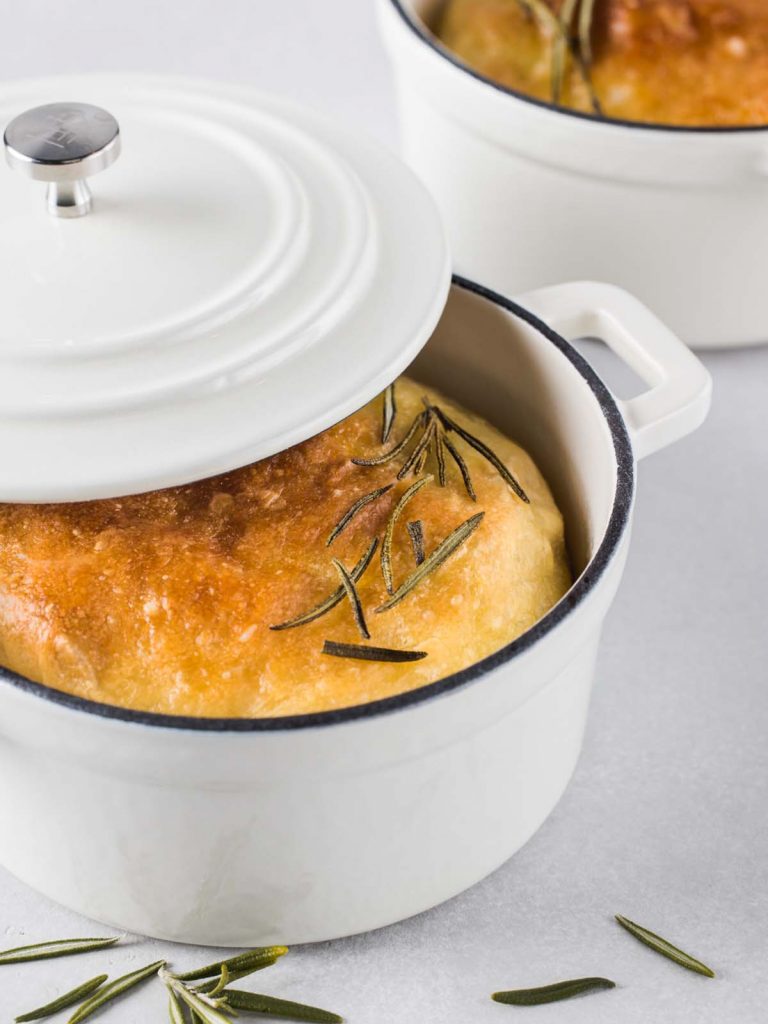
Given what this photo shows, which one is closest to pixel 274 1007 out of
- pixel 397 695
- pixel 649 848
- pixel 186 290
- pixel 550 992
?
pixel 550 992

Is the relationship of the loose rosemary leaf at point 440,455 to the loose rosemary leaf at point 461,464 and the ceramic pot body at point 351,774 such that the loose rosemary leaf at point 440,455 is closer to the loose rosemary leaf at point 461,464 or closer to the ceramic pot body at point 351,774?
the loose rosemary leaf at point 461,464

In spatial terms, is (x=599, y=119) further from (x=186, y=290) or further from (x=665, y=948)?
(x=665, y=948)

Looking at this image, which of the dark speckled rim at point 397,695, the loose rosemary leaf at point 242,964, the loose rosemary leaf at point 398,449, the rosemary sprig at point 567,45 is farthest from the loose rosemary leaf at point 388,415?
the rosemary sprig at point 567,45

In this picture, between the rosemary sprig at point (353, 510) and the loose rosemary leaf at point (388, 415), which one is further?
the loose rosemary leaf at point (388, 415)

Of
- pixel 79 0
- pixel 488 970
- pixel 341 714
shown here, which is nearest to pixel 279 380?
pixel 341 714

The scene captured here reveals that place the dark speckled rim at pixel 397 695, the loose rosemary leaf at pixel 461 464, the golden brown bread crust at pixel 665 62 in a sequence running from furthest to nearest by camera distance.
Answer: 1. the golden brown bread crust at pixel 665 62
2. the loose rosemary leaf at pixel 461 464
3. the dark speckled rim at pixel 397 695

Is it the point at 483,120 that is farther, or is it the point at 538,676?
the point at 483,120

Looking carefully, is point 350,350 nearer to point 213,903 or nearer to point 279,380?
point 279,380
